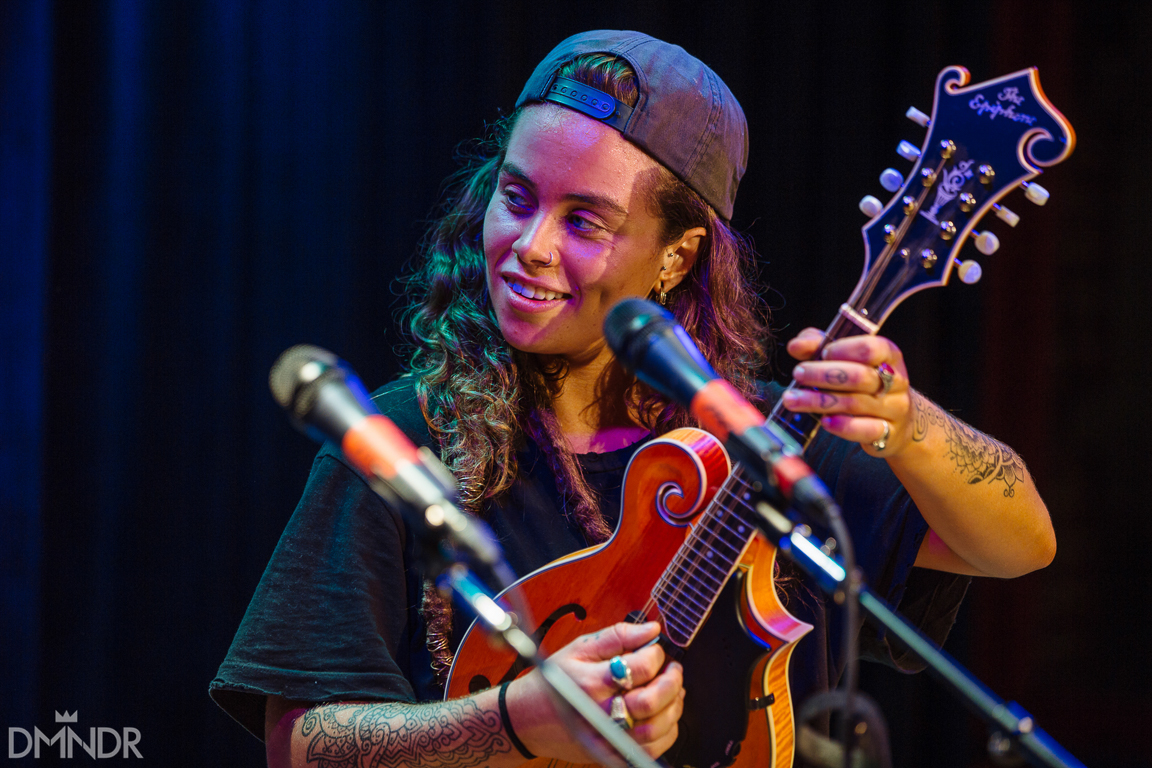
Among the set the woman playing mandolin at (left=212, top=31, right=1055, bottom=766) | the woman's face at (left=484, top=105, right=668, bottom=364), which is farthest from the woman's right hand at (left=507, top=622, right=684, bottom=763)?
the woman's face at (left=484, top=105, right=668, bottom=364)

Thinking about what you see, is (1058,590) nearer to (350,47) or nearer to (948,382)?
(948,382)

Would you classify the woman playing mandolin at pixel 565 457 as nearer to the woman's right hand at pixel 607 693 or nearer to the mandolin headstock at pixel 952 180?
the woman's right hand at pixel 607 693

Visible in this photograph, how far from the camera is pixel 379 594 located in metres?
1.65

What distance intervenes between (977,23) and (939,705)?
2.22m

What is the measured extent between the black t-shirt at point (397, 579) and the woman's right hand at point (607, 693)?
1.01ft

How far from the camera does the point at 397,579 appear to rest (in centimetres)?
169

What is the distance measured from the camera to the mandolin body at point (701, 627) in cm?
142

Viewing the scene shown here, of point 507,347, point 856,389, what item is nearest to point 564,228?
point 507,347

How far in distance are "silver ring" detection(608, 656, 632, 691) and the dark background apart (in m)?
1.53

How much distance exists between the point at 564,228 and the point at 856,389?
2.41 feet

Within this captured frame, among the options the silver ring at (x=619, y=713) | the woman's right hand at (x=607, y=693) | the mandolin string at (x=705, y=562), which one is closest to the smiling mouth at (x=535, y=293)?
the mandolin string at (x=705, y=562)

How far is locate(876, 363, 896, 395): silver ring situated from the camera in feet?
4.18

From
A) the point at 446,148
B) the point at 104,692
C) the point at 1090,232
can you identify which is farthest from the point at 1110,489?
the point at 104,692

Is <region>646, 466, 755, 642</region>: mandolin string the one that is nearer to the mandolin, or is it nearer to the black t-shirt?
the mandolin
